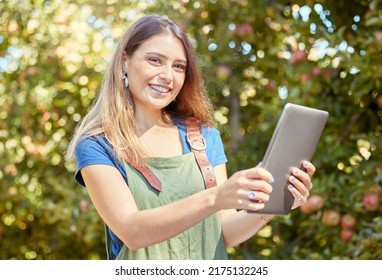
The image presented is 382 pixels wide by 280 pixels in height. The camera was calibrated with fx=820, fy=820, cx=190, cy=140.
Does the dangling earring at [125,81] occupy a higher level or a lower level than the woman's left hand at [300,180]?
higher

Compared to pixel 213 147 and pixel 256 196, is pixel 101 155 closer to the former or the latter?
pixel 213 147

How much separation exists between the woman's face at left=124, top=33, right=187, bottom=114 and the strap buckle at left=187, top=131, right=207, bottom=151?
0.08 meters

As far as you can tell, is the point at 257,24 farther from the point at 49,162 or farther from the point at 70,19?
the point at 49,162

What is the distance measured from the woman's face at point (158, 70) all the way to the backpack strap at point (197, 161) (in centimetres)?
8

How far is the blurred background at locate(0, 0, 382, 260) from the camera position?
3080 millimetres

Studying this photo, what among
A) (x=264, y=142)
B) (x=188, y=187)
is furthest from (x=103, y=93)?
(x=264, y=142)

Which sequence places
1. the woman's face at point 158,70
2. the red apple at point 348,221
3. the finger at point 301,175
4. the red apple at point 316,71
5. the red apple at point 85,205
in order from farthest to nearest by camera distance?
1. the red apple at point 85,205
2. the red apple at point 316,71
3. the red apple at point 348,221
4. the woman's face at point 158,70
5. the finger at point 301,175

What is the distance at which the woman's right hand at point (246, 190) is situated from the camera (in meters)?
1.32

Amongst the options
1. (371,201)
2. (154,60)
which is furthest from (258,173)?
(371,201)

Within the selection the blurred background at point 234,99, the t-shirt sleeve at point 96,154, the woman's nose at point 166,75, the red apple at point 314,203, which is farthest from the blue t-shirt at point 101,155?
the red apple at point 314,203

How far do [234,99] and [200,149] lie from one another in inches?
86.2

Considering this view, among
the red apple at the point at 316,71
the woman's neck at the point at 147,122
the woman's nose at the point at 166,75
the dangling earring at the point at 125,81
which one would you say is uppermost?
the woman's nose at the point at 166,75

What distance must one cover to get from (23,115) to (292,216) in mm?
1400

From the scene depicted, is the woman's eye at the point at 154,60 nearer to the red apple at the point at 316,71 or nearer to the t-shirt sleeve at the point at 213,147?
the t-shirt sleeve at the point at 213,147
